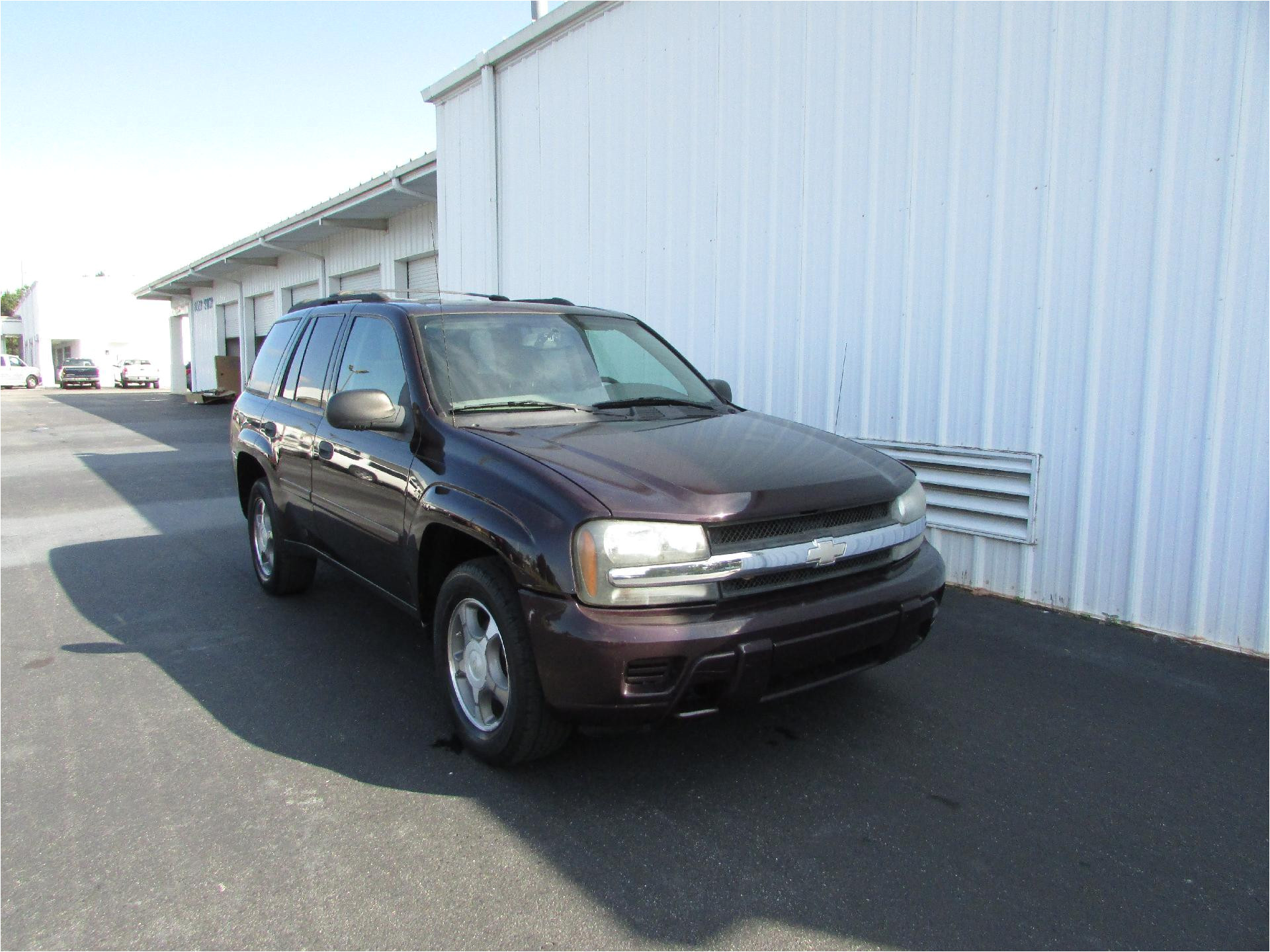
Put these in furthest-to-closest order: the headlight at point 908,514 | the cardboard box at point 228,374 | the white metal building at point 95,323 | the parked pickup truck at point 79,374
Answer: the white metal building at point 95,323
the parked pickup truck at point 79,374
the cardboard box at point 228,374
the headlight at point 908,514

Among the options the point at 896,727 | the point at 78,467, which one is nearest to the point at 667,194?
the point at 896,727

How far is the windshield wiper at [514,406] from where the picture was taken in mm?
3582

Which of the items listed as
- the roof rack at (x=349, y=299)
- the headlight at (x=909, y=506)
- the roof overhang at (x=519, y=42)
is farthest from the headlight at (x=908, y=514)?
the roof overhang at (x=519, y=42)

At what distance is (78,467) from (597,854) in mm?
12831

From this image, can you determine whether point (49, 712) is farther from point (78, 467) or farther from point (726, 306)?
point (78, 467)

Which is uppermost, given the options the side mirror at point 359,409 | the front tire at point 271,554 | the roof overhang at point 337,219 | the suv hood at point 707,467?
the roof overhang at point 337,219

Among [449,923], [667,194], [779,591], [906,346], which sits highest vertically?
[667,194]

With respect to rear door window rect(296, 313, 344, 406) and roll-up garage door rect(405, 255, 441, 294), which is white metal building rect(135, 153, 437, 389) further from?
rear door window rect(296, 313, 344, 406)

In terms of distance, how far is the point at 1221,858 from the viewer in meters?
2.72

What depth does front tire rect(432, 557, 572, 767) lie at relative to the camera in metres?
2.91

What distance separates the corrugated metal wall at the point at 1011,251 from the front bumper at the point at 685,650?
2.83m

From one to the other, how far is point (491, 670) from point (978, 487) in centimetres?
372

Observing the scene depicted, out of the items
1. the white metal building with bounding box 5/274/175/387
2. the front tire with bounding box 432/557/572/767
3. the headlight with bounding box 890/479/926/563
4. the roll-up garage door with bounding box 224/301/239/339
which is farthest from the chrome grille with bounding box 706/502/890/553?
the white metal building with bounding box 5/274/175/387

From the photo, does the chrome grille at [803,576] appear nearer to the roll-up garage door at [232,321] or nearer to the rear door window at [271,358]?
the rear door window at [271,358]
